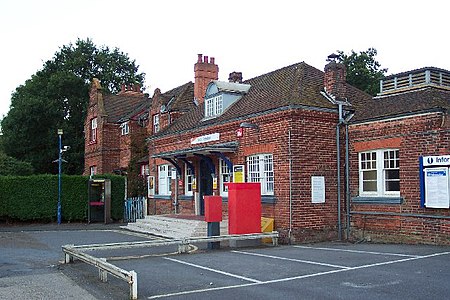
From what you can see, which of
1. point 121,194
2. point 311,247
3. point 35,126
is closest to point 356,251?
point 311,247

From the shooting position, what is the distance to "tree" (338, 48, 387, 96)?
1662 inches

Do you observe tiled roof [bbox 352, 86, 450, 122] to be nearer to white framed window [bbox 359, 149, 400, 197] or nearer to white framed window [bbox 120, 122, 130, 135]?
white framed window [bbox 359, 149, 400, 197]

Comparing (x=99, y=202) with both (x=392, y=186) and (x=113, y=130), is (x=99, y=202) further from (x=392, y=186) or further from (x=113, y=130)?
(x=392, y=186)

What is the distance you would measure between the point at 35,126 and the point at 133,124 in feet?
48.3

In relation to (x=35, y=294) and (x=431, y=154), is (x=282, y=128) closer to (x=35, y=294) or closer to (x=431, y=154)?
(x=431, y=154)

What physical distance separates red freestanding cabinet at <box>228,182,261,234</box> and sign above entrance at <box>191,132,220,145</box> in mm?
5274

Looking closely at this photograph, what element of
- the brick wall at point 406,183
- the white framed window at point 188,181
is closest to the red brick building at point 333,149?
the brick wall at point 406,183

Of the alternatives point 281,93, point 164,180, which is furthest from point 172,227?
point 164,180

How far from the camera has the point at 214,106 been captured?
2289 centimetres

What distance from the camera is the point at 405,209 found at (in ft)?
53.1

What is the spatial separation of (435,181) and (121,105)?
91.0 feet

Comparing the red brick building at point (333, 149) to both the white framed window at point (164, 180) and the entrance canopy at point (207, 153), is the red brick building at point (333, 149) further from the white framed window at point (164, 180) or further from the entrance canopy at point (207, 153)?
the white framed window at point (164, 180)

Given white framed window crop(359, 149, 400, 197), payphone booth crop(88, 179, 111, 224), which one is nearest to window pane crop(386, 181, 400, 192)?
white framed window crop(359, 149, 400, 197)

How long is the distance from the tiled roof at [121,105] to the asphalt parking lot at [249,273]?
70.1ft
